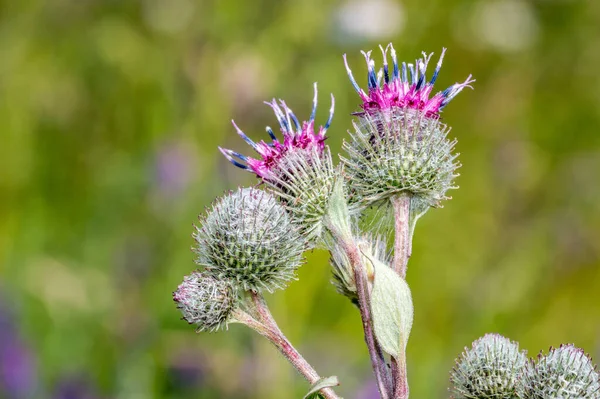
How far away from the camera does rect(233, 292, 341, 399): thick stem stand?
2.22 meters

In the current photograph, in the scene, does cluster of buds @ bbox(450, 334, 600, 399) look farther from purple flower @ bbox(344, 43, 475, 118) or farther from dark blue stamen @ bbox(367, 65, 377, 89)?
dark blue stamen @ bbox(367, 65, 377, 89)

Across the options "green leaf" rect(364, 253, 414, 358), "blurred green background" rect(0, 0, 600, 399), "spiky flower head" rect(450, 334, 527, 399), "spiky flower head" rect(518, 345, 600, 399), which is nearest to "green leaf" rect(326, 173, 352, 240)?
"green leaf" rect(364, 253, 414, 358)

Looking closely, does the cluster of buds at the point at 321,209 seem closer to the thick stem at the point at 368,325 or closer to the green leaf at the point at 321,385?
the thick stem at the point at 368,325

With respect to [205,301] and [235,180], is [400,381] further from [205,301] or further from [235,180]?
[235,180]

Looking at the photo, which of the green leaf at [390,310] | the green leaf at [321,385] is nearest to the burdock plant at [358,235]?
the green leaf at [390,310]

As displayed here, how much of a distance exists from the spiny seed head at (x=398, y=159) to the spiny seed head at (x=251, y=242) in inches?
12.1

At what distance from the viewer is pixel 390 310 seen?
213cm

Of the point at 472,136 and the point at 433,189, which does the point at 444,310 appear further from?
the point at 433,189

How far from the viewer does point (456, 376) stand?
Answer: 2342mm

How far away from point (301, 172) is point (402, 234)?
0.42 metres

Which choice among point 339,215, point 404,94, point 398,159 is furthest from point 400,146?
point 339,215

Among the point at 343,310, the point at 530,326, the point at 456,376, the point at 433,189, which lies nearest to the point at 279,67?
the point at 343,310

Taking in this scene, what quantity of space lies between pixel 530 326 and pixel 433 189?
312 cm

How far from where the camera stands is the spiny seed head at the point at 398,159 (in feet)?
8.07
